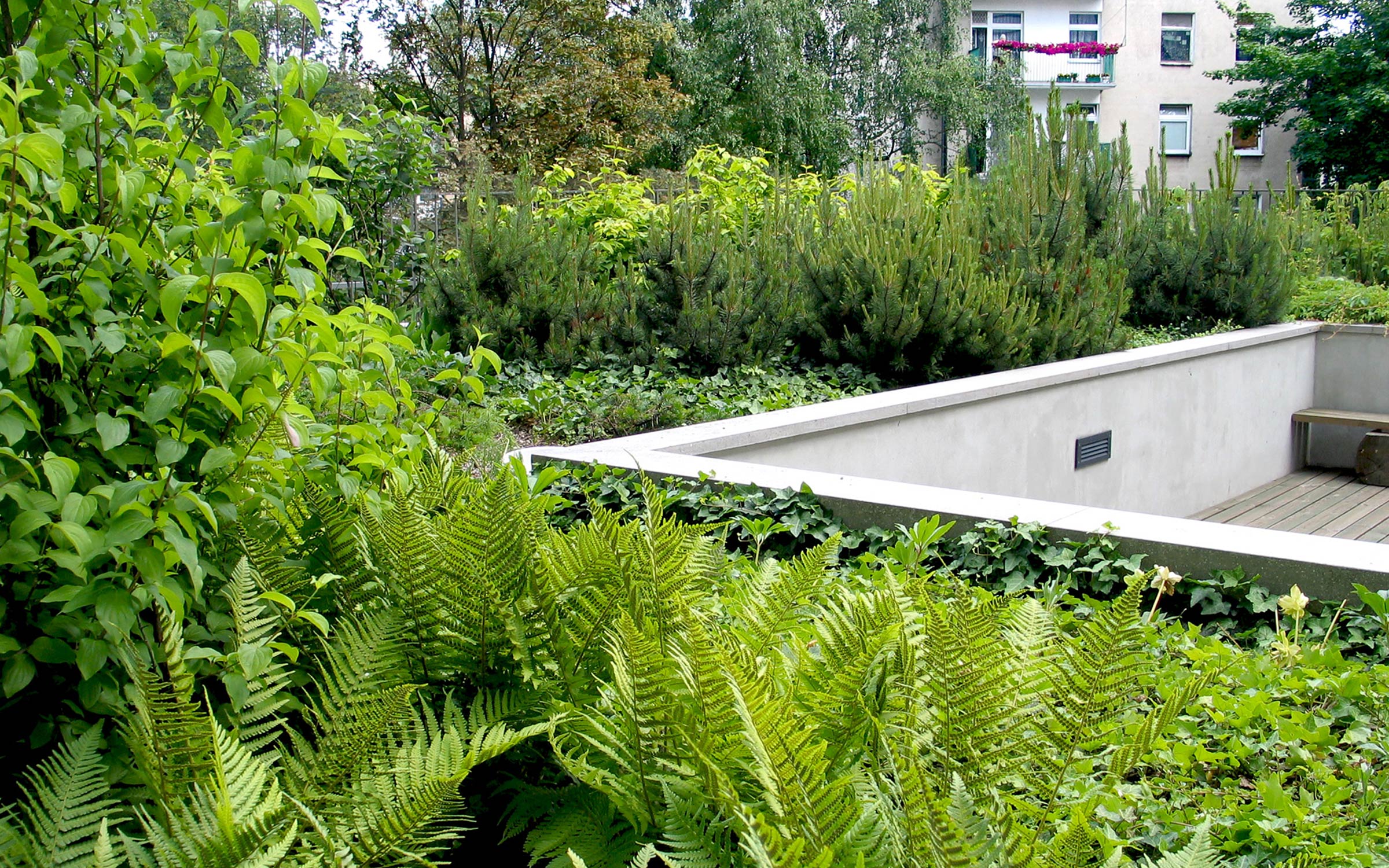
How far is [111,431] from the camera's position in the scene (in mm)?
1509

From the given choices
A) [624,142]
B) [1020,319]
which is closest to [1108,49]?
[624,142]

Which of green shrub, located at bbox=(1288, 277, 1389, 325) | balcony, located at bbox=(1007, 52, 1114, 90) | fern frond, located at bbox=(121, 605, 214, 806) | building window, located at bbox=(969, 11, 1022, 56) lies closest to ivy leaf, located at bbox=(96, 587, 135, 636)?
fern frond, located at bbox=(121, 605, 214, 806)

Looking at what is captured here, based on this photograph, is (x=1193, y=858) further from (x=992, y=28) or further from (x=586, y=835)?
(x=992, y=28)

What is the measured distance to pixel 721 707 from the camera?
4.53 feet

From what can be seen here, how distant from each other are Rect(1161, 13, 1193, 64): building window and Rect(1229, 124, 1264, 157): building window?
3160 millimetres

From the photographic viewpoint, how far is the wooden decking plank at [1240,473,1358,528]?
8203 mm

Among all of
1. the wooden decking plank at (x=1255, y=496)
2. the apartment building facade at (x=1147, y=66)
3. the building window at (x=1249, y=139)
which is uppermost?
the apartment building facade at (x=1147, y=66)

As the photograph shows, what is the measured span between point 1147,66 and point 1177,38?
6.15 feet

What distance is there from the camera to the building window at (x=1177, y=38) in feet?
118

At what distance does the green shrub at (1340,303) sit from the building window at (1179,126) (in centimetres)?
2732

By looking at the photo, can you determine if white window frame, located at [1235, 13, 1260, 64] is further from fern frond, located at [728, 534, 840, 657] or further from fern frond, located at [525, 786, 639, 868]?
fern frond, located at [525, 786, 639, 868]

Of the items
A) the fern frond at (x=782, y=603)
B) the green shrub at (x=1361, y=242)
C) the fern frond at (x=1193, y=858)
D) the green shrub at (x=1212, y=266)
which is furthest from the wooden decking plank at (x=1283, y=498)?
the fern frond at (x=1193, y=858)

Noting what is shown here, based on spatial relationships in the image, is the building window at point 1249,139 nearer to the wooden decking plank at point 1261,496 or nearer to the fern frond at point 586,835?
the wooden decking plank at point 1261,496

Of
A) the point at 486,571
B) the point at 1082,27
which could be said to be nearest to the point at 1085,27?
the point at 1082,27
